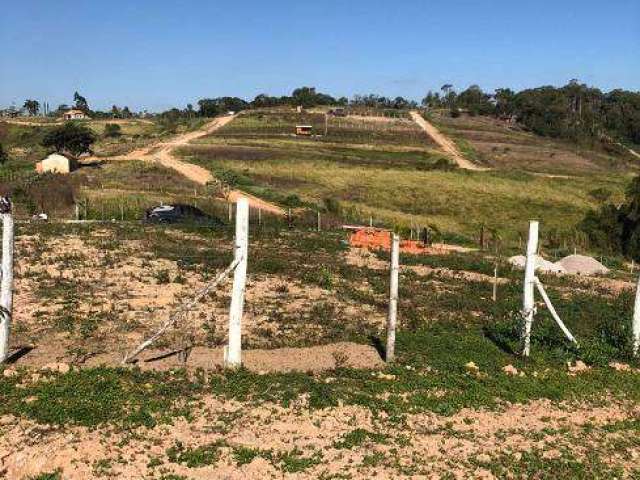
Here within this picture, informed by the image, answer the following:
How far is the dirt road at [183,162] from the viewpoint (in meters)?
44.4

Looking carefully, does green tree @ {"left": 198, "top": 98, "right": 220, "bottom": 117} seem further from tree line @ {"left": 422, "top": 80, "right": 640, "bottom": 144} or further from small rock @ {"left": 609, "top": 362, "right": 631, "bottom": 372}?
small rock @ {"left": 609, "top": 362, "right": 631, "bottom": 372}

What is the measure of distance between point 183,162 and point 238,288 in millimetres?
57852

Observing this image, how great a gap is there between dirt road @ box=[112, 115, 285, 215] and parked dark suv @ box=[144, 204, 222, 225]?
218 inches

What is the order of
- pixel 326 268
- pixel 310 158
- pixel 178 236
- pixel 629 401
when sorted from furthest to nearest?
1. pixel 310 158
2. pixel 178 236
3. pixel 326 268
4. pixel 629 401

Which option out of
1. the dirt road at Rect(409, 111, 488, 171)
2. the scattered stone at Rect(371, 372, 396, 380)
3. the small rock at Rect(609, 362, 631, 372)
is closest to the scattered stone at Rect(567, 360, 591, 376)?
the small rock at Rect(609, 362, 631, 372)

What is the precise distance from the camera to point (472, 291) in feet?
57.7

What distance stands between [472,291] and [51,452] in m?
12.6

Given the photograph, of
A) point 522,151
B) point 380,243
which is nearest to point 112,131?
point 522,151

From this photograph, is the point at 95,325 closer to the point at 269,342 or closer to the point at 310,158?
the point at 269,342

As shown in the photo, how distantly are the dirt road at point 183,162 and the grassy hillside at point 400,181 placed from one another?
5.67 feet

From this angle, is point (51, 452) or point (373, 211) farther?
point (373, 211)

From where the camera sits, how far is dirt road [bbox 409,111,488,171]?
8132 centimetres

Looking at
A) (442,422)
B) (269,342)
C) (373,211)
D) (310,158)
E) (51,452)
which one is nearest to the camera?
(51,452)

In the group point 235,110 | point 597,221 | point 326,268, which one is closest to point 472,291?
point 326,268
